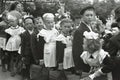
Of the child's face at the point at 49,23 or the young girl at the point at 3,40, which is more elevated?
the child's face at the point at 49,23

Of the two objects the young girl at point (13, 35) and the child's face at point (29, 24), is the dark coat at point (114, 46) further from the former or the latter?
the young girl at point (13, 35)

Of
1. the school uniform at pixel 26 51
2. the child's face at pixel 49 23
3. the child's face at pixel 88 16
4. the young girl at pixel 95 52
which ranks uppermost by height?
the child's face at pixel 88 16

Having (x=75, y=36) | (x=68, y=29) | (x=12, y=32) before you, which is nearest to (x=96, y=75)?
(x=75, y=36)

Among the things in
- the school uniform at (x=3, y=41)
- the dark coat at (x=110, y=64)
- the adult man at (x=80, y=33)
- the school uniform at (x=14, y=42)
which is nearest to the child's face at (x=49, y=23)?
the adult man at (x=80, y=33)

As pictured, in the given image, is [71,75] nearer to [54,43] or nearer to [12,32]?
[54,43]

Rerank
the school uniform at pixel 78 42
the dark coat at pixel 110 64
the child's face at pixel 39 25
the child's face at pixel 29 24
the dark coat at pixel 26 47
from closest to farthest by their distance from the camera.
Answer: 1. the dark coat at pixel 110 64
2. the school uniform at pixel 78 42
3. the dark coat at pixel 26 47
4. the child's face at pixel 39 25
5. the child's face at pixel 29 24

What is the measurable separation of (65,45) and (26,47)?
4.20 feet

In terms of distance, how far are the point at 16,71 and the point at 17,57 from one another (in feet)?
1.21

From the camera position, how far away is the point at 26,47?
24.3 feet

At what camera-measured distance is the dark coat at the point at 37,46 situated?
6819mm

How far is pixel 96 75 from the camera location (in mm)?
4676

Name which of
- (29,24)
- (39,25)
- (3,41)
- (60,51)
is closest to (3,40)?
(3,41)

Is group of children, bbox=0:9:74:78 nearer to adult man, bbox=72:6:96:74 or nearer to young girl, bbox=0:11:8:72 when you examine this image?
young girl, bbox=0:11:8:72

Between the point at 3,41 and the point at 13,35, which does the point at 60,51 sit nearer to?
the point at 13,35
